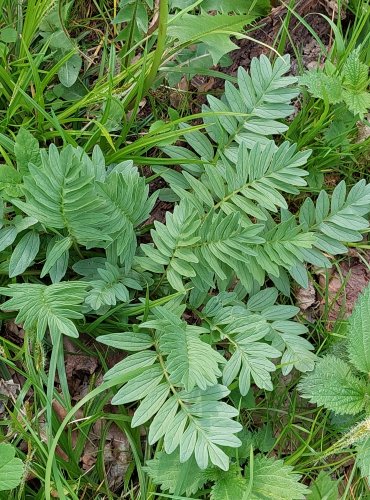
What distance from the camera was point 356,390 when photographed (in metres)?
2.20

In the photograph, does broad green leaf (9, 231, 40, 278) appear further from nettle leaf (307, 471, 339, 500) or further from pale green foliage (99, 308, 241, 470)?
nettle leaf (307, 471, 339, 500)

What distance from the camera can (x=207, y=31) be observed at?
2.12 meters

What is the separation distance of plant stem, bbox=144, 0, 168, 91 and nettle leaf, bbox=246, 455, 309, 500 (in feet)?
4.10

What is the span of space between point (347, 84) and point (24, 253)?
4.07 feet

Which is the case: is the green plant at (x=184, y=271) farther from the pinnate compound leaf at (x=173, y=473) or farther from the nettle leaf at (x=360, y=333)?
the nettle leaf at (x=360, y=333)

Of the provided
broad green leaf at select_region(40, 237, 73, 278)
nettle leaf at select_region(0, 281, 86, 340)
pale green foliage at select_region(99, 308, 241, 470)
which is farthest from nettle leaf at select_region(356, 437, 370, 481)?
broad green leaf at select_region(40, 237, 73, 278)

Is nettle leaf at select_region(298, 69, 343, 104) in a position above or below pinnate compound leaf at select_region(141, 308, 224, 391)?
above

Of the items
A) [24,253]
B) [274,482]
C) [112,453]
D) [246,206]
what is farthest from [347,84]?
[112,453]

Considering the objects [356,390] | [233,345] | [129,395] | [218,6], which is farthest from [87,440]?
[218,6]

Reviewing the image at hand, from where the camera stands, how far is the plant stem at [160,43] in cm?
192

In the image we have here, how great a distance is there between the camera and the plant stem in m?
1.92

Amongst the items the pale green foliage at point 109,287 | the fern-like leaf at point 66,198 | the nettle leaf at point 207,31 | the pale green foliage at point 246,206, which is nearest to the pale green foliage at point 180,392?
the pale green foliage at point 109,287

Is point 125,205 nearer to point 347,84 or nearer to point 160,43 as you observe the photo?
point 160,43

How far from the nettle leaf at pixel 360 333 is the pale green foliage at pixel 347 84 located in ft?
2.11
